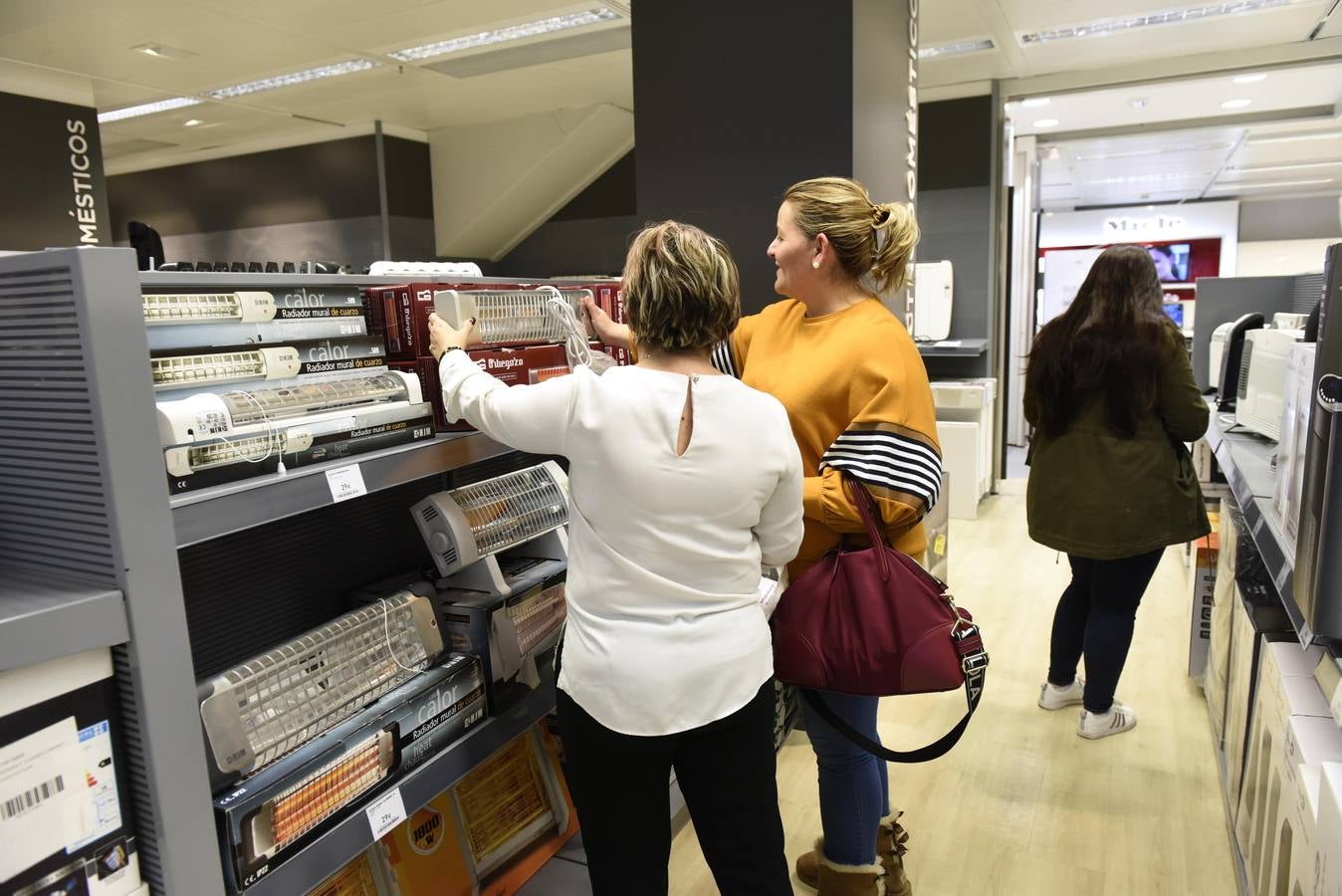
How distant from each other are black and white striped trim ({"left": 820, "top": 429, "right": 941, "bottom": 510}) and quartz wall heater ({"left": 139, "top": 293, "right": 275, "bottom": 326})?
0.99 metres

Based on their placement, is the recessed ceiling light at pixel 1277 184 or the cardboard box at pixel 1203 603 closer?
the cardboard box at pixel 1203 603

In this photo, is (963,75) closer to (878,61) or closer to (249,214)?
(878,61)

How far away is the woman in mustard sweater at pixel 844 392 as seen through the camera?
5.53 ft

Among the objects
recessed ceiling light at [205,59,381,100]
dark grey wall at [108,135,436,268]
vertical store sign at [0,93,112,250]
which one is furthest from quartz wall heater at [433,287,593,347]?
dark grey wall at [108,135,436,268]

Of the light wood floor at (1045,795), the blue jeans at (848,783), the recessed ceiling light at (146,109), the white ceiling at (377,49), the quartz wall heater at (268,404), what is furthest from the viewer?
the recessed ceiling light at (146,109)

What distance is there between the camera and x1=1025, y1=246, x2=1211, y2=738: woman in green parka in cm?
266

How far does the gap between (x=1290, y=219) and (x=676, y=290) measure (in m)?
18.1

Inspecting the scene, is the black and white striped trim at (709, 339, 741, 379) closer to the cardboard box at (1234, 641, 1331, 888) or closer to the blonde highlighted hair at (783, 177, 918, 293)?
the blonde highlighted hair at (783, 177, 918, 293)

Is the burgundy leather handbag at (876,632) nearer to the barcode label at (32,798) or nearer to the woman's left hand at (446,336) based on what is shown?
the woman's left hand at (446,336)

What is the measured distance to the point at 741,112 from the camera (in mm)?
2658

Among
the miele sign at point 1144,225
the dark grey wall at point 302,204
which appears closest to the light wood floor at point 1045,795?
the dark grey wall at point 302,204

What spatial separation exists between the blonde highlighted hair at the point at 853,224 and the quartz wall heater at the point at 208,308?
38.6 inches

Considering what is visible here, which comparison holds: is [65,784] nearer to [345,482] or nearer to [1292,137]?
[345,482]

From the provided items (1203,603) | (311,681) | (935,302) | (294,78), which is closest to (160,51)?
(294,78)
